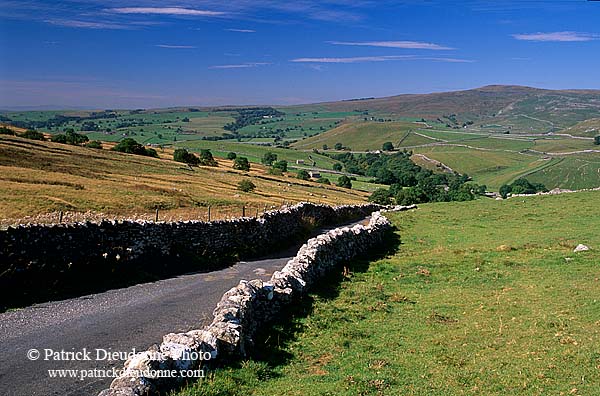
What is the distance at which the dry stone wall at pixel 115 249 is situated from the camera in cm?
1797

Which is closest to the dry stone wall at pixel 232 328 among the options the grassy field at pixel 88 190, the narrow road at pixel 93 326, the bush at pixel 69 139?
the narrow road at pixel 93 326

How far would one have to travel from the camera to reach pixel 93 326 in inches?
571

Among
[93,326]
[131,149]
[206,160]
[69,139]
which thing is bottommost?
[93,326]

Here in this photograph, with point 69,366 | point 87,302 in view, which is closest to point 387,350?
point 69,366

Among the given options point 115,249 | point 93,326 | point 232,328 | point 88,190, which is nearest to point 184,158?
point 88,190

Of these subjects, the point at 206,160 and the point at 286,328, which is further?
the point at 206,160

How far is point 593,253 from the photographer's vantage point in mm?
21266

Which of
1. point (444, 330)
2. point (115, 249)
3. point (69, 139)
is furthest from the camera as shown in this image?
point (69, 139)

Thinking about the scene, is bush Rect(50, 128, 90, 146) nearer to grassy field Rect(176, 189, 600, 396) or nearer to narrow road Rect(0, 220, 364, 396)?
narrow road Rect(0, 220, 364, 396)

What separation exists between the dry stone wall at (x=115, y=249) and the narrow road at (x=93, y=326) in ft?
5.35

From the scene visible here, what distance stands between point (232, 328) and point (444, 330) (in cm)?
614

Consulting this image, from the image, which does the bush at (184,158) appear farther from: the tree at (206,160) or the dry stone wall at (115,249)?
the dry stone wall at (115,249)

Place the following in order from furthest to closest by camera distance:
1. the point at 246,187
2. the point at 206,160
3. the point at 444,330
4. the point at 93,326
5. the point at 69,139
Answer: the point at 206,160
the point at 69,139
the point at 246,187
the point at 93,326
the point at 444,330

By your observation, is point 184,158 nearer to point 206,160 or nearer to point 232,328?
point 206,160
